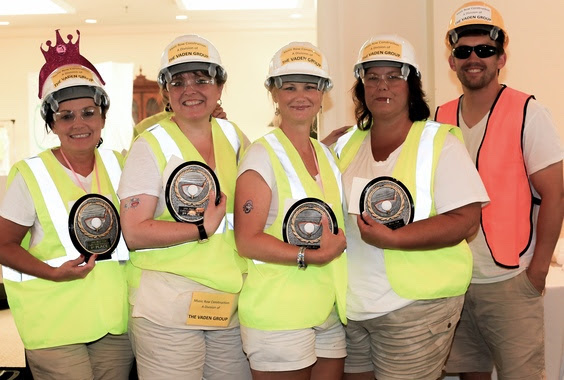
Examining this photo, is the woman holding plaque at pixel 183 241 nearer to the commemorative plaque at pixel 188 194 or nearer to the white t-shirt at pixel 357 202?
the commemorative plaque at pixel 188 194

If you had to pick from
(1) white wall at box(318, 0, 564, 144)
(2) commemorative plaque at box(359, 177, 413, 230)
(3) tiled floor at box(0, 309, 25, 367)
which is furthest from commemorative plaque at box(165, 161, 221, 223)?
(3) tiled floor at box(0, 309, 25, 367)

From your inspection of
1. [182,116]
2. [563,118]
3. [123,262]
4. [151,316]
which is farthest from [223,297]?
[563,118]

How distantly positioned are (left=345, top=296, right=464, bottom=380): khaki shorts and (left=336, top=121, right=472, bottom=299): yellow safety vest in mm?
56

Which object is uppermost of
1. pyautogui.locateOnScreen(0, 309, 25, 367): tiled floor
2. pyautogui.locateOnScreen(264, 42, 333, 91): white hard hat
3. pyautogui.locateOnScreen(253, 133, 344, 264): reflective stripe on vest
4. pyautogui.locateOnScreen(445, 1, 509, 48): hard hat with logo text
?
pyautogui.locateOnScreen(445, 1, 509, 48): hard hat with logo text

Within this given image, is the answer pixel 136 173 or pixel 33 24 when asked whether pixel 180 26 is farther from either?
pixel 136 173

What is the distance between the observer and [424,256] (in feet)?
8.00

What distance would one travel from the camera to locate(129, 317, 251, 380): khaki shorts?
2340mm

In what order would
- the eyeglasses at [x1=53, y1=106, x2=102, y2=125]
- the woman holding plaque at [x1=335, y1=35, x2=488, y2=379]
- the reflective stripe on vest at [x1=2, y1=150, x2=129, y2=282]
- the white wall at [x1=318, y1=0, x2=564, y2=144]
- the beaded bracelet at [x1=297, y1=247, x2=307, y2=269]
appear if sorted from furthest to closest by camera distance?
the white wall at [x1=318, y1=0, x2=564, y2=144], the eyeglasses at [x1=53, y1=106, x2=102, y2=125], the reflective stripe on vest at [x1=2, y1=150, x2=129, y2=282], the woman holding plaque at [x1=335, y1=35, x2=488, y2=379], the beaded bracelet at [x1=297, y1=247, x2=307, y2=269]

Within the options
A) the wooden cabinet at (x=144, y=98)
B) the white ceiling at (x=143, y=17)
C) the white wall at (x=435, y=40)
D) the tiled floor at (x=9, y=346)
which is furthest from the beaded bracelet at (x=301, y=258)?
the wooden cabinet at (x=144, y=98)

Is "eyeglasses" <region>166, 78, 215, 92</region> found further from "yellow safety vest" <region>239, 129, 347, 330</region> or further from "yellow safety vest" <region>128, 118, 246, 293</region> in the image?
"yellow safety vest" <region>239, 129, 347, 330</region>

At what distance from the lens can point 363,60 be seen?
2.58 m

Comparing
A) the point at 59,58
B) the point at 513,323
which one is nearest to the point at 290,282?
the point at 513,323

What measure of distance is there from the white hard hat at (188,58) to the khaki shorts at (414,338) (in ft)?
3.78

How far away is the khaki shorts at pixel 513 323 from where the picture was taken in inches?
108
